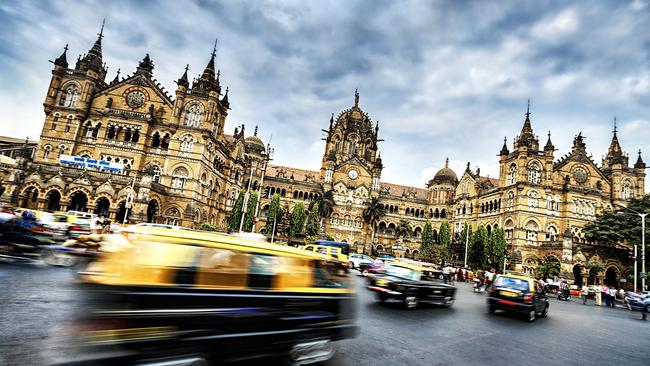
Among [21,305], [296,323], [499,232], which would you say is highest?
[499,232]

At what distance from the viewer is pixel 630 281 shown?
38125mm

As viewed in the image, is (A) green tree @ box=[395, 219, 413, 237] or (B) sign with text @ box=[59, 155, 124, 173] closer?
(B) sign with text @ box=[59, 155, 124, 173]

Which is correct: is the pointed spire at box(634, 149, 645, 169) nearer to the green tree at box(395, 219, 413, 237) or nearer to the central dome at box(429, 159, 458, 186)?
the central dome at box(429, 159, 458, 186)

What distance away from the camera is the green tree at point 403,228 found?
54.8 m

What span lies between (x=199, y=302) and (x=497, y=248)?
45.2m

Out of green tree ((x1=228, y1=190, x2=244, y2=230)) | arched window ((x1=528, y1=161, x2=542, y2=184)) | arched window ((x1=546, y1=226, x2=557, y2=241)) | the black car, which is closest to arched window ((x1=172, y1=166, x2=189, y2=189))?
green tree ((x1=228, y1=190, x2=244, y2=230))

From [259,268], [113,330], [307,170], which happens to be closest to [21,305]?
[113,330]

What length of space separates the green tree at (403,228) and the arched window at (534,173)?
18858 millimetres

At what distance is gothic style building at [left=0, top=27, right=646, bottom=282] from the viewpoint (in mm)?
32438

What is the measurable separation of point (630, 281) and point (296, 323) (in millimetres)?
49027

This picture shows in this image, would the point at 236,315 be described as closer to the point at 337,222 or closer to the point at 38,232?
the point at 38,232

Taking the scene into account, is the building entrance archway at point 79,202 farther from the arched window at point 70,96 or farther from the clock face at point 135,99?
the clock face at point 135,99

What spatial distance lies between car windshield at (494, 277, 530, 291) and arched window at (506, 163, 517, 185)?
3862cm

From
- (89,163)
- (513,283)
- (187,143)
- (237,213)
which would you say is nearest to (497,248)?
(513,283)
